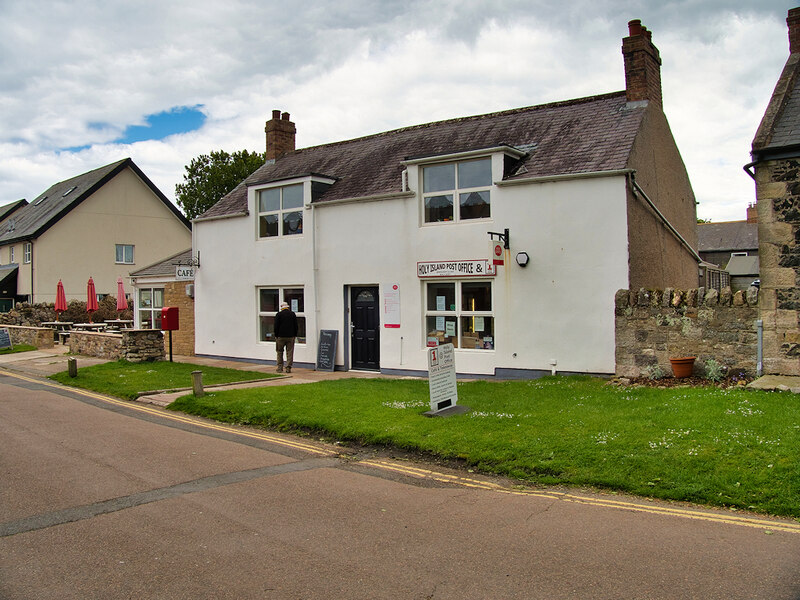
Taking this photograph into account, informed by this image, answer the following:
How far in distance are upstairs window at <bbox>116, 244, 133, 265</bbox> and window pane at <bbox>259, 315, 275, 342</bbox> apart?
22909 millimetres

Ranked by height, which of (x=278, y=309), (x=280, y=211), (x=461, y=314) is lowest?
(x=461, y=314)

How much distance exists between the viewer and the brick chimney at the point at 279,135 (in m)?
24.4

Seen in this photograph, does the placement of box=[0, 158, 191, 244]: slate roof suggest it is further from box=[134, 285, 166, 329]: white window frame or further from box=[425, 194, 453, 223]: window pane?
box=[425, 194, 453, 223]: window pane

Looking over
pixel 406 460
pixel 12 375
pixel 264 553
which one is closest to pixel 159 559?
pixel 264 553

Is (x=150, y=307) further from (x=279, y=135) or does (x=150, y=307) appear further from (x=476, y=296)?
(x=476, y=296)

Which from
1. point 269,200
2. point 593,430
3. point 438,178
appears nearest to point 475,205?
point 438,178

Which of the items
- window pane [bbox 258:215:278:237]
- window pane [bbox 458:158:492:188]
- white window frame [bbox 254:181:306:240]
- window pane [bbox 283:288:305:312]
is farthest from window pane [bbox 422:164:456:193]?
window pane [bbox 258:215:278:237]

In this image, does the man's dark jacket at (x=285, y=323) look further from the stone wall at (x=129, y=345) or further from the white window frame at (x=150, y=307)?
the white window frame at (x=150, y=307)

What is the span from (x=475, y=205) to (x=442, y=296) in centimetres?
249

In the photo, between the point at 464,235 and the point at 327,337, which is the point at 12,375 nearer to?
the point at 327,337

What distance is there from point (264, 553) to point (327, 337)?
527 inches

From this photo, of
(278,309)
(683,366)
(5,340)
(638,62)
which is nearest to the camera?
(683,366)

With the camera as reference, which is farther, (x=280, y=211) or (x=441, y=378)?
(x=280, y=211)

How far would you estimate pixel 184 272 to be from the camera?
72.1 ft
